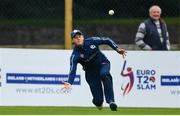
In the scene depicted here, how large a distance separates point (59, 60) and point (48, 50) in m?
0.32

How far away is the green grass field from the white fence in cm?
25

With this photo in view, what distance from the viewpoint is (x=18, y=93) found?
19875mm

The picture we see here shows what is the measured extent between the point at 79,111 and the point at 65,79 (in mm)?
1140

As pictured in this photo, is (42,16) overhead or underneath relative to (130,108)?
overhead


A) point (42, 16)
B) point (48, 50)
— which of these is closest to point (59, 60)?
point (48, 50)

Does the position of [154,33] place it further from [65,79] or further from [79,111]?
[79,111]

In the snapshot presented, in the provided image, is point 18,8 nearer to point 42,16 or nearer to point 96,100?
point 42,16

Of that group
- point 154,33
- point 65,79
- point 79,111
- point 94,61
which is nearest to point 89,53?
point 94,61

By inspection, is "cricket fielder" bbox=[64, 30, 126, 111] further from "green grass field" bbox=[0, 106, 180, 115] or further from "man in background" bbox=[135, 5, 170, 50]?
"man in background" bbox=[135, 5, 170, 50]

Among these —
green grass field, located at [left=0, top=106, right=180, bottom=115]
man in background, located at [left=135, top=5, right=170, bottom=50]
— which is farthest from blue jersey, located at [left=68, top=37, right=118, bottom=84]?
man in background, located at [left=135, top=5, right=170, bottom=50]

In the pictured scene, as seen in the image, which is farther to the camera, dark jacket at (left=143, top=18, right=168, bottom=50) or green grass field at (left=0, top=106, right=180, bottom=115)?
dark jacket at (left=143, top=18, right=168, bottom=50)

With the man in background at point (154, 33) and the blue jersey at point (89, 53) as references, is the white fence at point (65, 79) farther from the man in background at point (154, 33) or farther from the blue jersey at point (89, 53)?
the blue jersey at point (89, 53)

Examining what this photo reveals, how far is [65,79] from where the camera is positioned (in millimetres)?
20000

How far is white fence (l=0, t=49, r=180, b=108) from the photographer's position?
19.9m
